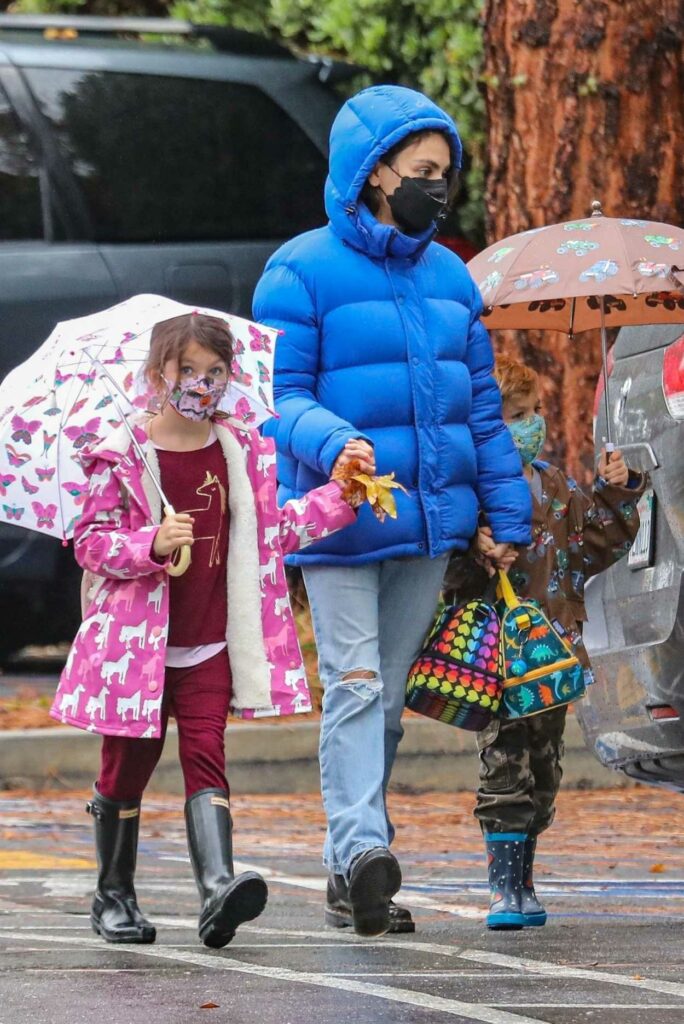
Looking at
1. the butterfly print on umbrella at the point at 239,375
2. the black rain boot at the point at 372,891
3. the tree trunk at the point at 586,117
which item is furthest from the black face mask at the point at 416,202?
the tree trunk at the point at 586,117

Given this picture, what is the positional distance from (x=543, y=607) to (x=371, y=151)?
49.6 inches

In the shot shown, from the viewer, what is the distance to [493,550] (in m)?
5.81

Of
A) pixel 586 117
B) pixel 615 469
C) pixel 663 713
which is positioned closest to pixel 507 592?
pixel 615 469

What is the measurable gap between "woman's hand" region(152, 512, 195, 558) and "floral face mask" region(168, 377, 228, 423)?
0.98ft

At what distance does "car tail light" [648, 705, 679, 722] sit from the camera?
18.2 feet

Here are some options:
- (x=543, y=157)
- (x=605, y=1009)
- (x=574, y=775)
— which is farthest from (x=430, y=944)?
(x=543, y=157)

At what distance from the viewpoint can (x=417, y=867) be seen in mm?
7309

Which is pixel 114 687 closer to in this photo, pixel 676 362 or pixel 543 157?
pixel 676 362

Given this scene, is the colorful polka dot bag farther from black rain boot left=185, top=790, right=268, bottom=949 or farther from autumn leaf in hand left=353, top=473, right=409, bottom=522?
black rain boot left=185, top=790, right=268, bottom=949

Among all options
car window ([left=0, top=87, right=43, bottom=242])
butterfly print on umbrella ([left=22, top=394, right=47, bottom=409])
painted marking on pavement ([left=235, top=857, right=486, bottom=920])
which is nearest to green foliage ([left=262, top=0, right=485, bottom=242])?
car window ([left=0, top=87, right=43, bottom=242])

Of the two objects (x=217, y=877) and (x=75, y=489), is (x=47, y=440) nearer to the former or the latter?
(x=75, y=489)

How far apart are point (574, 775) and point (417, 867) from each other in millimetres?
1960

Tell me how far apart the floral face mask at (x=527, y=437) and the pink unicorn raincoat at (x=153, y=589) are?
841mm

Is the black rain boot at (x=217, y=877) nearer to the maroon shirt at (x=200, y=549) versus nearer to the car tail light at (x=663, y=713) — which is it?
the maroon shirt at (x=200, y=549)
